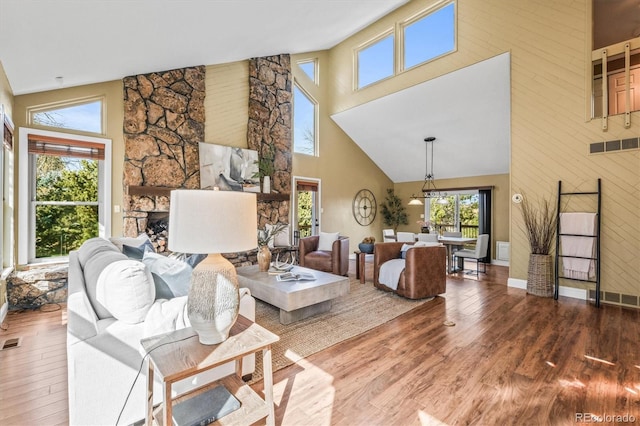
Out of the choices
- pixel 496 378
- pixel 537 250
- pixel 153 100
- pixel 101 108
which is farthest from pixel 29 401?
pixel 537 250

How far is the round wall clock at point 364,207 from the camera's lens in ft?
26.7

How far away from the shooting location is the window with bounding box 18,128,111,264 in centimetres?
370

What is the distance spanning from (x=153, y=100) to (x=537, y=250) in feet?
21.0

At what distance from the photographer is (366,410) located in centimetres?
180

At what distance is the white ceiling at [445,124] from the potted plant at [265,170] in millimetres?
2408

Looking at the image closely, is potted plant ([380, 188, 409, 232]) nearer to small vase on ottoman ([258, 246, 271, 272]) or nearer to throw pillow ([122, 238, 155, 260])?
small vase on ottoman ([258, 246, 271, 272])

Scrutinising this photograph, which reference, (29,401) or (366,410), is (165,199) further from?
(366,410)

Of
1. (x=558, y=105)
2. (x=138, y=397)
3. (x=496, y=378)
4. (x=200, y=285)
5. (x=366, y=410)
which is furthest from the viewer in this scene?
(x=558, y=105)

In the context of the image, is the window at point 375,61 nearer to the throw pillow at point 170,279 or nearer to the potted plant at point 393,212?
the potted plant at point 393,212

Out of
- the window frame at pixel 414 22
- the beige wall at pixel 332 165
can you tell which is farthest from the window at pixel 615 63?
the beige wall at pixel 332 165

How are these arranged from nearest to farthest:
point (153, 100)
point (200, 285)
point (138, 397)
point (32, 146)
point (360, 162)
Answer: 1. point (200, 285)
2. point (138, 397)
3. point (32, 146)
4. point (153, 100)
5. point (360, 162)

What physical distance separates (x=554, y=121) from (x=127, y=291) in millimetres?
5556

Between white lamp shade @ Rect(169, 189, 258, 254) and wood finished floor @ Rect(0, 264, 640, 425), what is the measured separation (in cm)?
115

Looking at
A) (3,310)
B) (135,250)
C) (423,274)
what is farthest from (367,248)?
(3,310)
